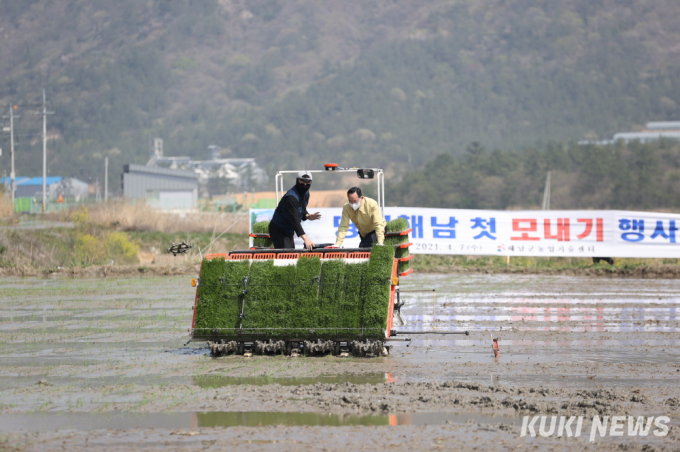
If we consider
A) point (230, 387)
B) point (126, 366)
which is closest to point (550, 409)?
point (230, 387)

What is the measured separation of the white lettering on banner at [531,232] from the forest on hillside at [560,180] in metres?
54.7

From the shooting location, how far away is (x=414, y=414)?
693cm

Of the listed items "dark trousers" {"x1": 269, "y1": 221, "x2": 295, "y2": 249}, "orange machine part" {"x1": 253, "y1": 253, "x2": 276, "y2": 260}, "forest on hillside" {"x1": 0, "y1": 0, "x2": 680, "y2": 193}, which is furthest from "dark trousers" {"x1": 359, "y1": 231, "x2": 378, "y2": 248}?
"forest on hillside" {"x1": 0, "y1": 0, "x2": 680, "y2": 193}

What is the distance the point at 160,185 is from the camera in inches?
3268

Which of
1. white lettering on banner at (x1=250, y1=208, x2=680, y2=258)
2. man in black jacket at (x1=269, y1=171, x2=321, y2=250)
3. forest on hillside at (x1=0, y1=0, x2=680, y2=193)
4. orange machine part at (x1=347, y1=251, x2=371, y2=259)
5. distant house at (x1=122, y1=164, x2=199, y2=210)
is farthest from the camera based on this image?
forest on hillside at (x1=0, y1=0, x2=680, y2=193)

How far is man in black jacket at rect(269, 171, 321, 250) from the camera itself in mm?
10750

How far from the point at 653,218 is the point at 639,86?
13695 centimetres

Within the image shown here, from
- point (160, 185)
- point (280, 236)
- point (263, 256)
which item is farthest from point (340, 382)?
point (160, 185)

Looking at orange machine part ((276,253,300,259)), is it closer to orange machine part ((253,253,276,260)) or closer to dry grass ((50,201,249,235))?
orange machine part ((253,253,276,260))

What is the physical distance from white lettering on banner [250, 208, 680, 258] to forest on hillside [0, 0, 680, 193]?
328 feet

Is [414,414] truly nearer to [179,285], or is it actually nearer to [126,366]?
[126,366]

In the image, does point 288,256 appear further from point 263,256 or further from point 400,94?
point 400,94

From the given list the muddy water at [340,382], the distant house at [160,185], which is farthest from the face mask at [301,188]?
the distant house at [160,185]

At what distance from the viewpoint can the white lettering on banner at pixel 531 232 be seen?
24.5m
